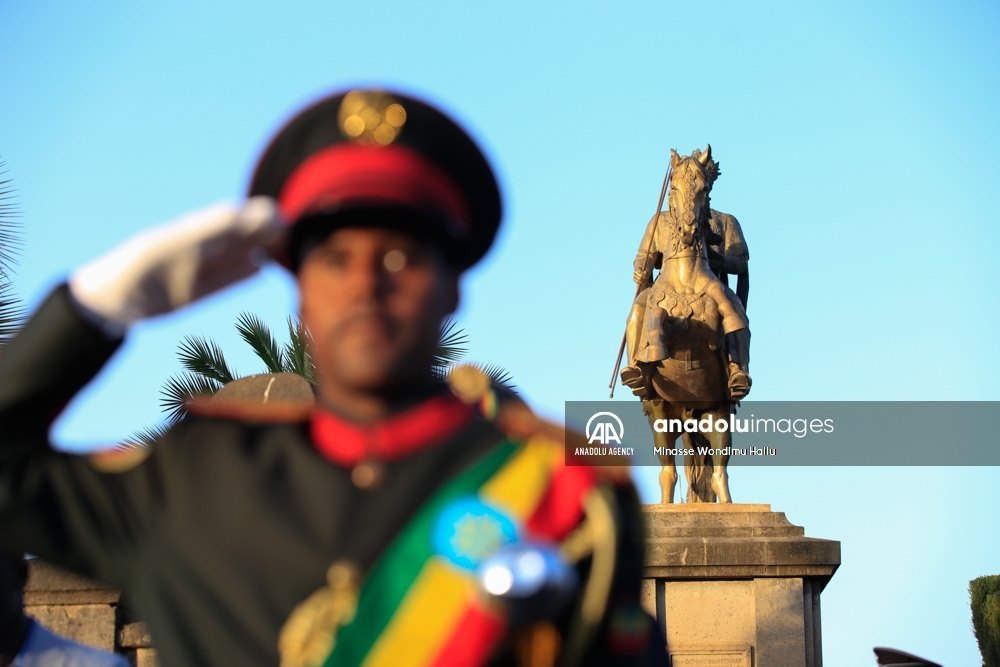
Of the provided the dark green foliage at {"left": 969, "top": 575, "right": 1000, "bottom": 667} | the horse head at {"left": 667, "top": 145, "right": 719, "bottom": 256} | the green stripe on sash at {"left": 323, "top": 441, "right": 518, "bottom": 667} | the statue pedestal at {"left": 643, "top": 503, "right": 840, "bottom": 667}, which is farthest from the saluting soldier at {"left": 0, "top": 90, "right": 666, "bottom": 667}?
the dark green foliage at {"left": 969, "top": 575, "right": 1000, "bottom": 667}

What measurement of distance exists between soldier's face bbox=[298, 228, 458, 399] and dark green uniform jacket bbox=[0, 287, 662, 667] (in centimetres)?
13

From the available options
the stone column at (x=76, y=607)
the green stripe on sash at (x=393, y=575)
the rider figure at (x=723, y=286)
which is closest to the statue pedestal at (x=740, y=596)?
the rider figure at (x=723, y=286)

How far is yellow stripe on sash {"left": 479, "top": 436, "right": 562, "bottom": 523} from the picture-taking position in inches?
73.9

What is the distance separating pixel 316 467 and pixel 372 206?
38 centimetres

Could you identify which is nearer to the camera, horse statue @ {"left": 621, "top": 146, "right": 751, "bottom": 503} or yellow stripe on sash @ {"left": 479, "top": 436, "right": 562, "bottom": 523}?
yellow stripe on sash @ {"left": 479, "top": 436, "right": 562, "bottom": 523}

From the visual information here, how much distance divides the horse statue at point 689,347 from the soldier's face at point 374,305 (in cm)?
1171

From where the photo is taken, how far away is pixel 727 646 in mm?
10922

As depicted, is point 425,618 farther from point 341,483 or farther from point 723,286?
point 723,286

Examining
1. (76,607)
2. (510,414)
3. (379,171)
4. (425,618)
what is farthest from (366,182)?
(76,607)

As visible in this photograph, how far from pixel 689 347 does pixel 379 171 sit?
40.0 feet

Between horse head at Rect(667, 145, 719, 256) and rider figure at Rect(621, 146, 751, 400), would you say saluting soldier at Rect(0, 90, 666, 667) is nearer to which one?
rider figure at Rect(621, 146, 751, 400)

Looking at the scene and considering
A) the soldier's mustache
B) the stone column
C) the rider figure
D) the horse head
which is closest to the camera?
the soldier's mustache

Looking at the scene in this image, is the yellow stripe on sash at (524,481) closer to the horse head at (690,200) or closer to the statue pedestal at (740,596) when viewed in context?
the statue pedestal at (740,596)

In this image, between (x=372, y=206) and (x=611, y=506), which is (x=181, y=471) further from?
(x=611, y=506)
